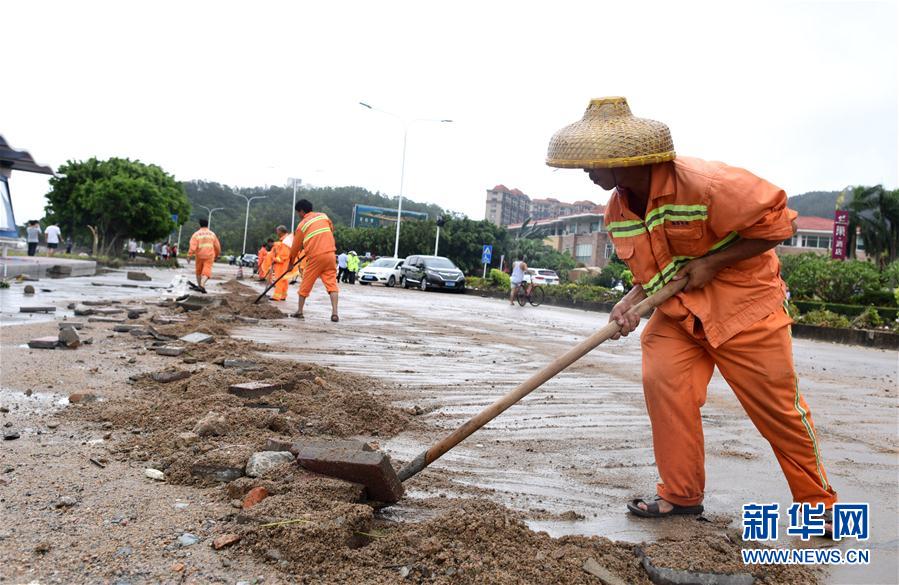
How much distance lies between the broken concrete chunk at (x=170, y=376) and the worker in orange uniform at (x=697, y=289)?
2984 millimetres

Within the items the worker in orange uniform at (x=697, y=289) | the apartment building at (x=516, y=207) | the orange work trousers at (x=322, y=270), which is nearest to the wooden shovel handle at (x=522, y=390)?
the worker in orange uniform at (x=697, y=289)

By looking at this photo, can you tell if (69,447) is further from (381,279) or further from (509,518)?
(381,279)

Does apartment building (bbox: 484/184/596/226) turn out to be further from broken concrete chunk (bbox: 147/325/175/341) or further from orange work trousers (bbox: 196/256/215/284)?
broken concrete chunk (bbox: 147/325/175/341)

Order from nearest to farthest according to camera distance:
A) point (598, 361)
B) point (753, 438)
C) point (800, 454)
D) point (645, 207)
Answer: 1. point (800, 454)
2. point (645, 207)
3. point (753, 438)
4. point (598, 361)

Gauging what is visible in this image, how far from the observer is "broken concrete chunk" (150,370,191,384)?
4.70m

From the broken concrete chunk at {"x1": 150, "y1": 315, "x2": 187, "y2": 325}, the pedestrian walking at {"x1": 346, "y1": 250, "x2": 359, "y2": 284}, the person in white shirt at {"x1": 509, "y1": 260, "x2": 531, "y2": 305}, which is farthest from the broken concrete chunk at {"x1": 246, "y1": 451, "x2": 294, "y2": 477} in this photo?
the pedestrian walking at {"x1": 346, "y1": 250, "x2": 359, "y2": 284}

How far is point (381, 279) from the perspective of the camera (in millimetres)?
31375

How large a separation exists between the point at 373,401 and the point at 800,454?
2254mm

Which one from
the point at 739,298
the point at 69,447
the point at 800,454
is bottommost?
the point at 69,447

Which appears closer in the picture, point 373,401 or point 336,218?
point 373,401

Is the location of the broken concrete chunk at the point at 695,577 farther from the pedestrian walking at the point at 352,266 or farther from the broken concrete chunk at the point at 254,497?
the pedestrian walking at the point at 352,266

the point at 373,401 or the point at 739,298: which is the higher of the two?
the point at 739,298

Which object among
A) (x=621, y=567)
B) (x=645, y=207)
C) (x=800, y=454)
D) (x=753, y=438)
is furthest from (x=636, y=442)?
(x=621, y=567)

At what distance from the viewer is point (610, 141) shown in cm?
275
